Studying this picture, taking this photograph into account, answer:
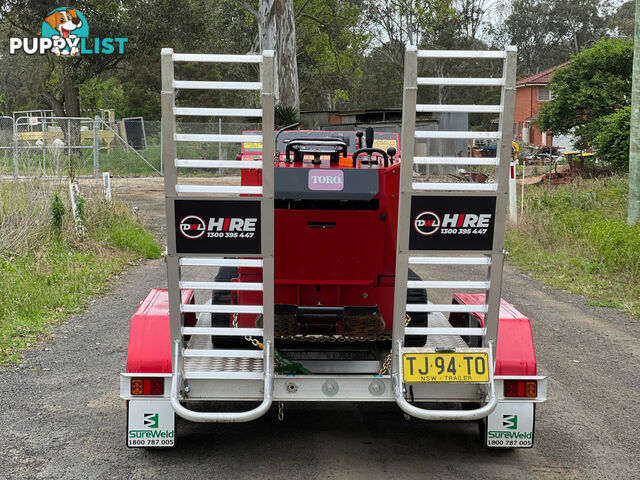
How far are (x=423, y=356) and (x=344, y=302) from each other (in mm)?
925

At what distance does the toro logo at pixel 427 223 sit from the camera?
14.6ft

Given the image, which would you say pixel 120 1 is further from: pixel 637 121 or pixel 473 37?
pixel 473 37

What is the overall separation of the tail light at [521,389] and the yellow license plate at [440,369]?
1.49ft

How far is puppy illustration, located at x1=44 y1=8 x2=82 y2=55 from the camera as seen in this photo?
110 feet

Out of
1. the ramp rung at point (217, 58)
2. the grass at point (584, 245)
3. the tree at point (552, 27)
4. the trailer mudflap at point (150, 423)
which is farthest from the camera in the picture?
the tree at point (552, 27)

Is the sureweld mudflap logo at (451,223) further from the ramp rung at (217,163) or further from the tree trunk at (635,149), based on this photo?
the tree trunk at (635,149)

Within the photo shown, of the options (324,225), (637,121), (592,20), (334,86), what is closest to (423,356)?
(324,225)

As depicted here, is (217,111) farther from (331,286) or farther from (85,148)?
(85,148)

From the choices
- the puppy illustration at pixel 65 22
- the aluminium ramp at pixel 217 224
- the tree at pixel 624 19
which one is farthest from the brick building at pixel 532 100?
the aluminium ramp at pixel 217 224

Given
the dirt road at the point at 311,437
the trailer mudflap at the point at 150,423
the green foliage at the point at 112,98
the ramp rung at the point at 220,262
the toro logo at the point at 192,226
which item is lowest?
the dirt road at the point at 311,437

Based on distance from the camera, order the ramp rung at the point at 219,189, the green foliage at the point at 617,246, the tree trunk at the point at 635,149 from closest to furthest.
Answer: the ramp rung at the point at 219,189 → the green foliage at the point at 617,246 → the tree trunk at the point at 635,149

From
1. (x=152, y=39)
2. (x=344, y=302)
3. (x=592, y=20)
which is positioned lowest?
(x=344, y=302)

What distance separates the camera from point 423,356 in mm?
4645

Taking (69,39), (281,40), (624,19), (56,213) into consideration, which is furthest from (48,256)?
(624,19)
